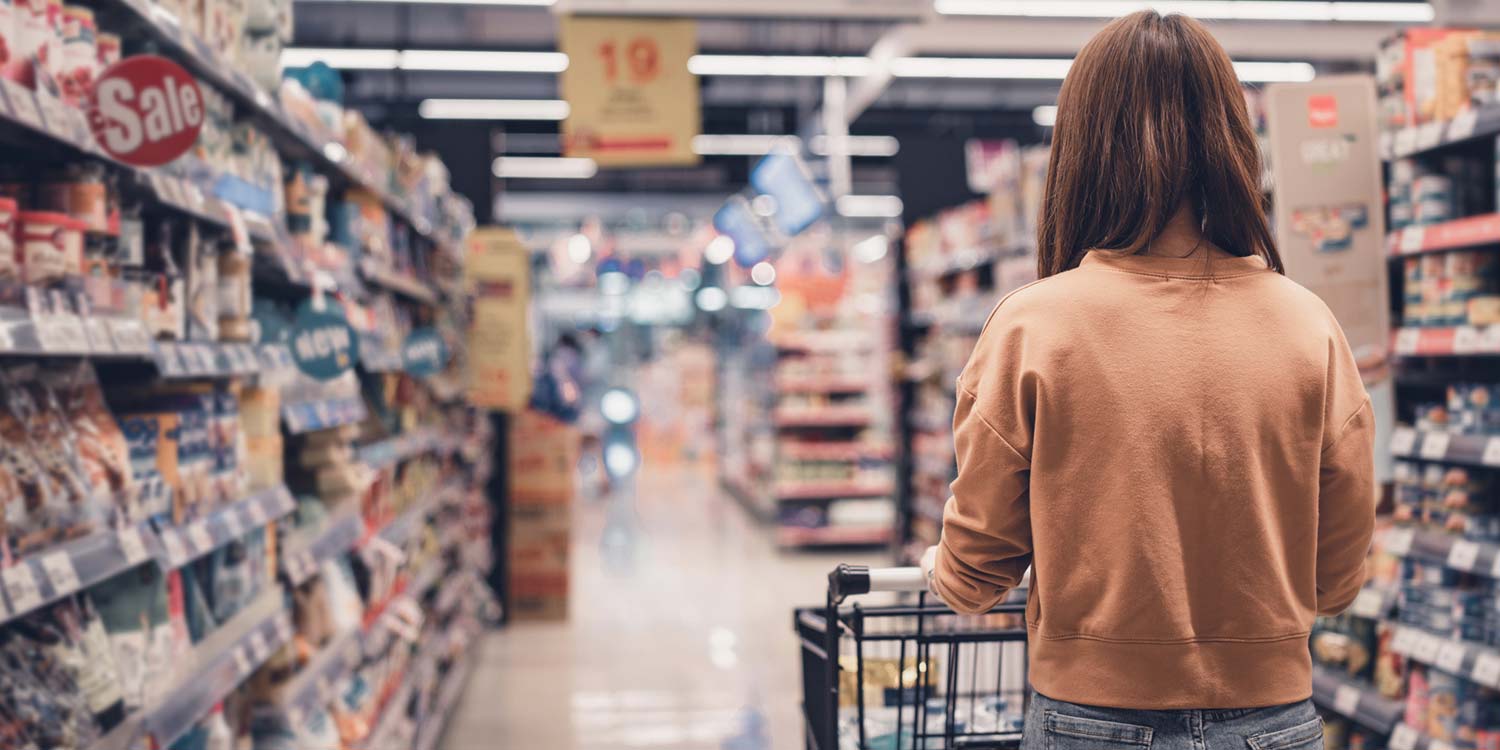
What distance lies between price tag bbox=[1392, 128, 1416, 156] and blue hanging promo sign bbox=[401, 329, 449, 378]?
325cm

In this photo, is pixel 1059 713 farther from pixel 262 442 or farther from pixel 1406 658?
pixel 1406 658

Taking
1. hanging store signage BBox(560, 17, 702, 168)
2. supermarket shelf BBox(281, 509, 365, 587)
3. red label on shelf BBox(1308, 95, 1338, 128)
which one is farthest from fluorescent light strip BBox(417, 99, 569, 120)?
red label on shelf BBox(1308, 95, 1338, 128)

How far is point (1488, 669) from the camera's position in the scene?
9.71 ft

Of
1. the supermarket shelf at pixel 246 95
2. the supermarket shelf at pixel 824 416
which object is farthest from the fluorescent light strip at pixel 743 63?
the supermarket shelf at pixel 246 95

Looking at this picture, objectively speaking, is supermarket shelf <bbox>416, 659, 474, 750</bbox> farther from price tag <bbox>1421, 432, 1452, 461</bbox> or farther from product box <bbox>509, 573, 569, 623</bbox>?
price tag <bbox>1421, 432, 1452, 461</bbox>

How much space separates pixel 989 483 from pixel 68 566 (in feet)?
4.47

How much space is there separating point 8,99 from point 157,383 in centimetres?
106

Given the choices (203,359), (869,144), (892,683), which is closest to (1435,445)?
(892,683)

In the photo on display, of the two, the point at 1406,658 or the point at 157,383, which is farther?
the point at 1406,658

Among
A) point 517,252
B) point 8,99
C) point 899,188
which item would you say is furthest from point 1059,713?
point 899,188

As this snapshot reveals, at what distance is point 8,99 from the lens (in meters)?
1.67

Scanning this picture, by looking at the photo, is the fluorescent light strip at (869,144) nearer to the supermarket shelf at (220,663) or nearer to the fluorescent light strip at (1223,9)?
the fluorescent light strip at (1223,9)

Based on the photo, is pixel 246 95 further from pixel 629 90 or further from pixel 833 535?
pixel 833 535

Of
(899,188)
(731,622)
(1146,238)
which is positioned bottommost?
(731,622)
